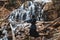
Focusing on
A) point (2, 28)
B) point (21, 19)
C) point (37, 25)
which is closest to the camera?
point (37, 25)

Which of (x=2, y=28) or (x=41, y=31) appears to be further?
(x=2, y=28)

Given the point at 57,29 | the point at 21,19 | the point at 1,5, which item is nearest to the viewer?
the point at 57,29

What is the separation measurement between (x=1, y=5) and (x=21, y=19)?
206cm

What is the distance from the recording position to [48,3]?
5473mm

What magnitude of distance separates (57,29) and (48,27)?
0.72 ft

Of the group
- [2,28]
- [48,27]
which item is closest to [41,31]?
[48,27]

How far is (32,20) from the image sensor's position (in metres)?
5.52

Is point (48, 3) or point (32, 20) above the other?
point (48, 3)

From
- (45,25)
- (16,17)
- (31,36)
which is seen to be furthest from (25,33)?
(16,17)

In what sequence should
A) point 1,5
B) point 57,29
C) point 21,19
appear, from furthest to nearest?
1. point 1,5
2. point 21,19
3. point 57,29

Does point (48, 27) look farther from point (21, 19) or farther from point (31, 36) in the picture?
point (21, 19)

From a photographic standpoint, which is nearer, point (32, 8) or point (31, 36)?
point (31, 36)

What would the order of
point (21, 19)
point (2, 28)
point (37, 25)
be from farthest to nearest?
point (21, 19) < point (2, 28) < point (37, 25)

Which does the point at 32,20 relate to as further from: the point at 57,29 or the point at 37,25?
the point at 57,29
